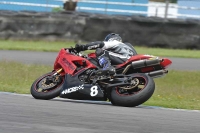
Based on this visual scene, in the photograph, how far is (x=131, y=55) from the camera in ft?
29.4

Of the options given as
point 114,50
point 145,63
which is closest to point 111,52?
point 114,50

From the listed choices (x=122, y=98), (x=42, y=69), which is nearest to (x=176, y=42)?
(x=42, y=69)

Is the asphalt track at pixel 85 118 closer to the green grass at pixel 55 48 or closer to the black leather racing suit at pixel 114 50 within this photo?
the black leather racing suit at pixel 114 50

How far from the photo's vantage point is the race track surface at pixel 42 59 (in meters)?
16.4

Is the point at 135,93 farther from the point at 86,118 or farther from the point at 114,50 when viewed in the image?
the point at 86,118

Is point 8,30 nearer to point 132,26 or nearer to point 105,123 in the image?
point 132,26

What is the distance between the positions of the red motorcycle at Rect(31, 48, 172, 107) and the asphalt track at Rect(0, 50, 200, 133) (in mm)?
248

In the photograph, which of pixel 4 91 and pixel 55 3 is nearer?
pixel 4 91

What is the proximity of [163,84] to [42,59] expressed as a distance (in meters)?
4.94

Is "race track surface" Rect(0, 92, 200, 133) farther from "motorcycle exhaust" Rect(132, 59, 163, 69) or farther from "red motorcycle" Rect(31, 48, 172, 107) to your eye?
"motorcycle exhaust" Rect(132, 59, 163, 69)

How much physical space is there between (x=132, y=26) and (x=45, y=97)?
12.1 metres

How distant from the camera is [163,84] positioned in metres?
13.1

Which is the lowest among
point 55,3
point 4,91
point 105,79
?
point 55,3

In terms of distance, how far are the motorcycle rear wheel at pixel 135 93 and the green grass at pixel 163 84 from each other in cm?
100
